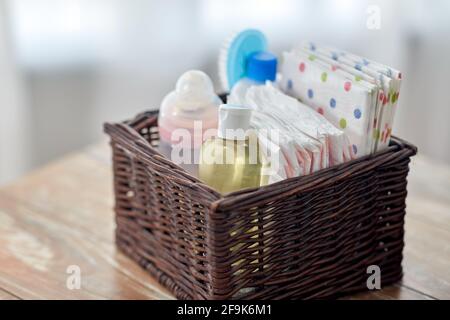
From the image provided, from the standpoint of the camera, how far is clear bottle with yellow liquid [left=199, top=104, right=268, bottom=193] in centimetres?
83

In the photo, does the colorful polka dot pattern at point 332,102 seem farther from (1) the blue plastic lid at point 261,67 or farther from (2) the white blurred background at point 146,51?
(2) the white blurred background at point 146,51

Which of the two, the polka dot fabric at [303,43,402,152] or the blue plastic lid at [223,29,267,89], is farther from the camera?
the blue plastic lid at [223,29,267,89]

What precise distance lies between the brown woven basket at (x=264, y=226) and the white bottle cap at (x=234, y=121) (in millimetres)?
63

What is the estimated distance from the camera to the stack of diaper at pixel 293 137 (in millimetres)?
839

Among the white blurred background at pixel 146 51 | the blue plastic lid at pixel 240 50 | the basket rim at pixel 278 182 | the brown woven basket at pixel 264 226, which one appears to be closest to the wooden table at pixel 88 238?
the brown woven basket at pixel 264 226

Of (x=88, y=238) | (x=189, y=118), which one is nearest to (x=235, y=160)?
(x=189, y=118)

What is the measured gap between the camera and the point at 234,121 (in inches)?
32.8

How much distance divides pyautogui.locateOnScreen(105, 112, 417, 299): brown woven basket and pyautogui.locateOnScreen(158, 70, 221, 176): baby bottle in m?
0.03

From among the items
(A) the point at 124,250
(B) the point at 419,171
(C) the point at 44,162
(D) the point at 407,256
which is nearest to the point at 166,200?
(A) the point at 124,250

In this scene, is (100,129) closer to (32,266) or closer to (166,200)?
(32,266)

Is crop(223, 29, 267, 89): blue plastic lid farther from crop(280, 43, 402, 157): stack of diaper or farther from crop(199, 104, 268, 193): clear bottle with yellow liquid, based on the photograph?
crop(199, 104, 268, 193): clear bottle with yellow liquid

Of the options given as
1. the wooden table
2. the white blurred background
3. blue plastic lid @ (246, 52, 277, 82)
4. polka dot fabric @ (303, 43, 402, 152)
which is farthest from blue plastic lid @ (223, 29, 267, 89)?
the white blurred background

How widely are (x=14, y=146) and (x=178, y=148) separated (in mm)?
997

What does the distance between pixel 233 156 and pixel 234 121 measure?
0.04 m
